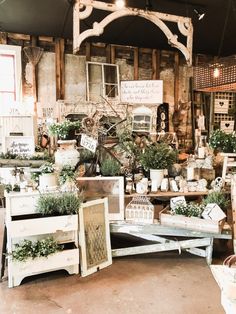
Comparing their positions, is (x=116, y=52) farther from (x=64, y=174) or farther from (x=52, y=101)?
(x=64, y=174)

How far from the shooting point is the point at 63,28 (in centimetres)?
606

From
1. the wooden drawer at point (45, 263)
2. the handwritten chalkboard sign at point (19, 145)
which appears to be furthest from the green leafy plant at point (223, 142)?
the handwritten chalkboard sign at point (19, 145)

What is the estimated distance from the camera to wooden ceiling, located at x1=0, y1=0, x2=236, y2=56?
479cm

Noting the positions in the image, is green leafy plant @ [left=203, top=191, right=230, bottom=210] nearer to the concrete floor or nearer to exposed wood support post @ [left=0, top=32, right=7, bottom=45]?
Answer: the concrete floor

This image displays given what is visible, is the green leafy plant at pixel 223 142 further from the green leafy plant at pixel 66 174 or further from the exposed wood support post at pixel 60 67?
the exposed wood support post at pixel 60 67

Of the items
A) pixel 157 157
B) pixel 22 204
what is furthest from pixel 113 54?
pixel 22 204

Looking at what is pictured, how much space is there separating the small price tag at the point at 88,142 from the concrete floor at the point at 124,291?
125 centimetres

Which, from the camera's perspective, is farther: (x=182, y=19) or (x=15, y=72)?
(x=15, y=72)

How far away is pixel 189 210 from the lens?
3291 millimetres

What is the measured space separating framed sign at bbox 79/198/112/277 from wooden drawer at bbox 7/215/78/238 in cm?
11

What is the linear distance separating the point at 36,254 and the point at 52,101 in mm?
4686

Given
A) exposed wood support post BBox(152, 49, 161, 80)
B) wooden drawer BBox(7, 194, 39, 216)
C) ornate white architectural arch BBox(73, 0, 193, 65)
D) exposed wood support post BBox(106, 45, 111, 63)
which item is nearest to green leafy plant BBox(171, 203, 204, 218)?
wooden drawer BBox(7, 194, 39, 216)

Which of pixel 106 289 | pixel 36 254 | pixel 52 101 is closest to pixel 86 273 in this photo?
pixel 106 289

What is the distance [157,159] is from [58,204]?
1.19 m
